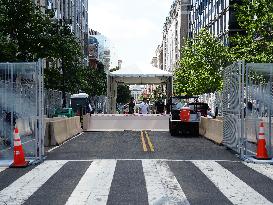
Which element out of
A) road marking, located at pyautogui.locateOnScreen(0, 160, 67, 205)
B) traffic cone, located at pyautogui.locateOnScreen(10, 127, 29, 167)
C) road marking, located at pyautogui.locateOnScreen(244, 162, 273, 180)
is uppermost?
traffic cone, located at pyautogui.locateOnScreen(10, 127, 29, 167)

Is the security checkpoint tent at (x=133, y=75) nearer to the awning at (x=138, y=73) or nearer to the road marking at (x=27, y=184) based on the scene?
the awning at (x=138, y=73)

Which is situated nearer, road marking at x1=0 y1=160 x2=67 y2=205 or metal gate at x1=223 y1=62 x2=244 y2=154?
road marking at x1=0 y1=160 x2=67 y2=205

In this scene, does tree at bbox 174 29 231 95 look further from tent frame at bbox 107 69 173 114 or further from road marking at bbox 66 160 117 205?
road marking at bbox 66 160 117 205

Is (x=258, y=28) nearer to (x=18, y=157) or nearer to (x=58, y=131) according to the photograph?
(x=58, y=131)

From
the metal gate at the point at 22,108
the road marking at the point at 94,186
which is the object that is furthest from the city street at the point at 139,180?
the metal gate at the point at 22,108

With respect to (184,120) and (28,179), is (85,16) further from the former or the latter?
(28,179)

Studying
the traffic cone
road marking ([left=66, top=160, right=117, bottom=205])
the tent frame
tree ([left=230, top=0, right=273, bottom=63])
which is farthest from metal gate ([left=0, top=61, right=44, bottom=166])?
the tent frame

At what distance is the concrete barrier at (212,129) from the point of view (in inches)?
709

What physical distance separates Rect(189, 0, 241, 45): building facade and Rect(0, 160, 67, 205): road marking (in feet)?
122

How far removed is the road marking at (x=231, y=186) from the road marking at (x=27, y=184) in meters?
3.40

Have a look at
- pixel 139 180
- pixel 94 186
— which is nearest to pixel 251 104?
pixel 139 180

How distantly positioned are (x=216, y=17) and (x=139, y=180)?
193ft

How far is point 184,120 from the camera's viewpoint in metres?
22.0

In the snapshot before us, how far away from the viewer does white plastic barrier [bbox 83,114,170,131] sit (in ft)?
91.5
